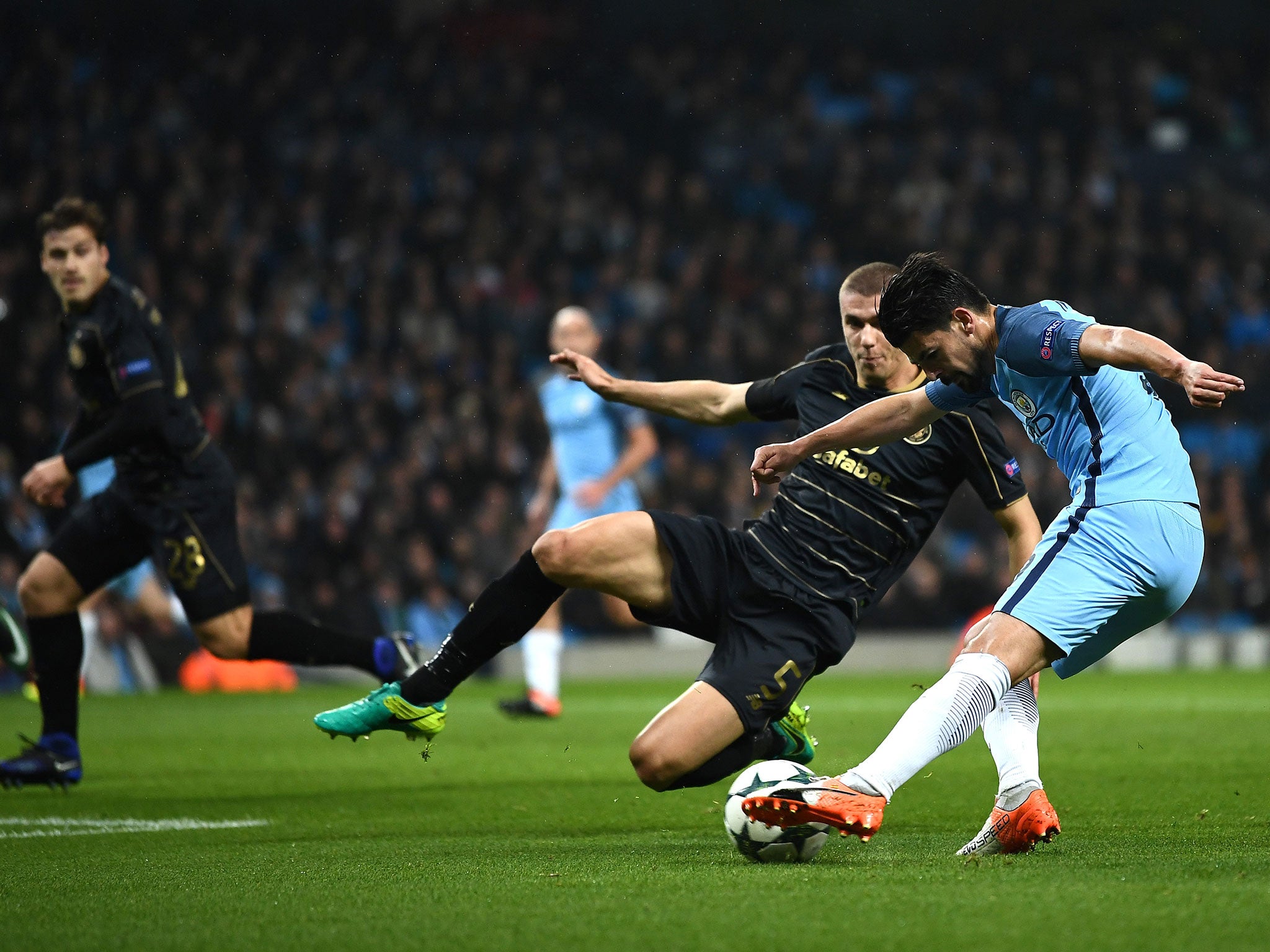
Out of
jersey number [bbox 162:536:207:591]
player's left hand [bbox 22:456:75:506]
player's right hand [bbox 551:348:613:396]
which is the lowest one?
jersey number [bbox 162:536:207:591]

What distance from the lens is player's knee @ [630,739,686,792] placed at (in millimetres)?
4535

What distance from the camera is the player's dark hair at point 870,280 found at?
16.1 feet

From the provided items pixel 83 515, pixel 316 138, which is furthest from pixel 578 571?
pixel 316 138

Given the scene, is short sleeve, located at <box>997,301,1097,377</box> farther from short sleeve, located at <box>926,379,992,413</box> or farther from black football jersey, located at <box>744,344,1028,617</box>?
black football jersey, located at <box>744,344,1028,617</box>

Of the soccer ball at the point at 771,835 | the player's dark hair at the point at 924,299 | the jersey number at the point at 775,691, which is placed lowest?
the soccer ball at the point at 771,835

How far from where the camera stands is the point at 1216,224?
64.9 feet

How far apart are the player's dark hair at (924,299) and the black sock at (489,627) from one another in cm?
141

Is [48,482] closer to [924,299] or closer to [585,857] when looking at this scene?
[585,857]

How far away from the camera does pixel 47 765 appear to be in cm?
586

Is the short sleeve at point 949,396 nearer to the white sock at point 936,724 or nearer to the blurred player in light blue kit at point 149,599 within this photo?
the white sock at point 936,724

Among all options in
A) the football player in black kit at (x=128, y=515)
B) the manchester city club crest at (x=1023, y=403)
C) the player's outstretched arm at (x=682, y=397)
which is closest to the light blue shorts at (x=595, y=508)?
the football player in black kit at (x=128, y=515)

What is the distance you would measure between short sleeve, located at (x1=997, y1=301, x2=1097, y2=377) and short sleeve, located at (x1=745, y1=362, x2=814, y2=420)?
116cm

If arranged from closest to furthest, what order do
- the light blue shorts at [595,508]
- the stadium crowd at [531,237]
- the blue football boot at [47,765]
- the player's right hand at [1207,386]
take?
1. the player's right hand at [1207,386]
2. the blue football boot at [47,765]
3. the light blue shorts at [595,508]
4. the stadium crowd at [531,237]

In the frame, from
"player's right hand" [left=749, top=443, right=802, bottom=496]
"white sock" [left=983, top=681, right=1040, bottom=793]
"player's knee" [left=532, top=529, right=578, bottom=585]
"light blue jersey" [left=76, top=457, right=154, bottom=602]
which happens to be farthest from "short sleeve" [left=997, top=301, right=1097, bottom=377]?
"light blue jersey" [left=76, top=457, right=154, bottom=602]
